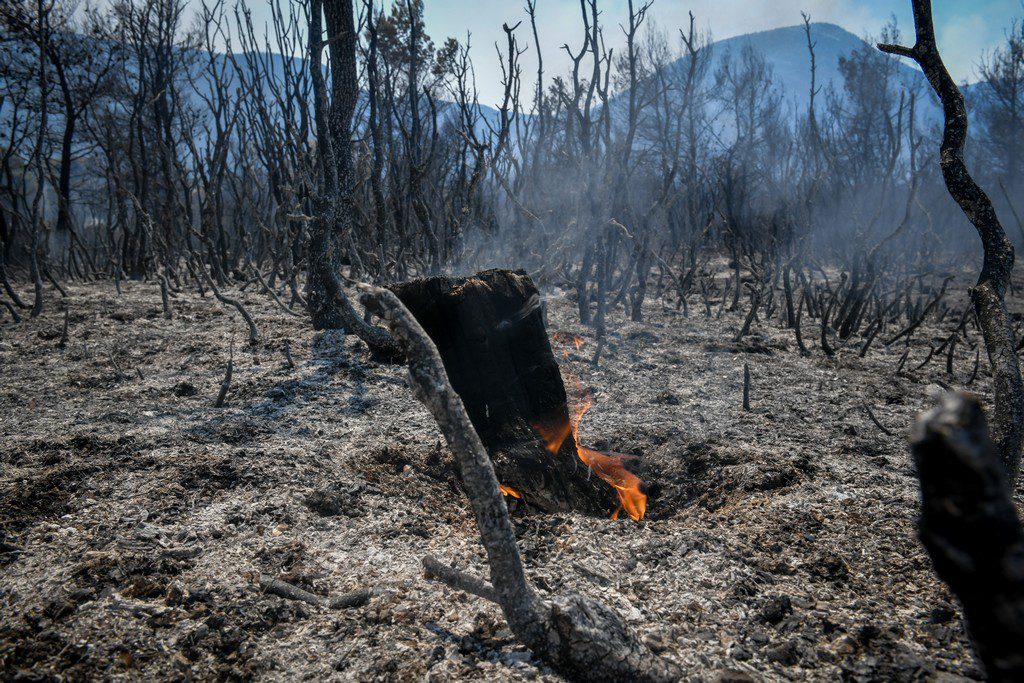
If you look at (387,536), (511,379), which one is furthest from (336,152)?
(387,536)

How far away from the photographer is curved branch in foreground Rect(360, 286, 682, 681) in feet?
4.41

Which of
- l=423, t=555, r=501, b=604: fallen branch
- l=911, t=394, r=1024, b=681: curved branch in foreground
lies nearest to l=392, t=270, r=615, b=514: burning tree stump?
l=423, t=555, r=501, b=604: fallen branch

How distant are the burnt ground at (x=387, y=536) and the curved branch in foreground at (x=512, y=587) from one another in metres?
0.10

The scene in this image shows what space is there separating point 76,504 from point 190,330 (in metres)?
3.38

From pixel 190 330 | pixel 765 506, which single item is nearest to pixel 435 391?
pixel 765 506

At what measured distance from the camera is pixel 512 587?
4.84ft

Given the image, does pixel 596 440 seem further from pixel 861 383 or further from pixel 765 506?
pixel 861 383

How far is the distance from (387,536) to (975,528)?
6.35ft

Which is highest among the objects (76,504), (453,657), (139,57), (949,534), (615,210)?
(139,57)

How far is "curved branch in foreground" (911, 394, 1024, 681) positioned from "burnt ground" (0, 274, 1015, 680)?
43.5 inches

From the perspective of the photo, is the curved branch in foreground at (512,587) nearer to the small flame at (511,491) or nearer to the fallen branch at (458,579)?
the fallen branch at (458,579)

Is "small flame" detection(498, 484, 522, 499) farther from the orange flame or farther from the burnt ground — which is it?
the orange flame

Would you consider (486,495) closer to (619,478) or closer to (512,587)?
(512,587)

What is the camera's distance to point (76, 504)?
6.96 feet
